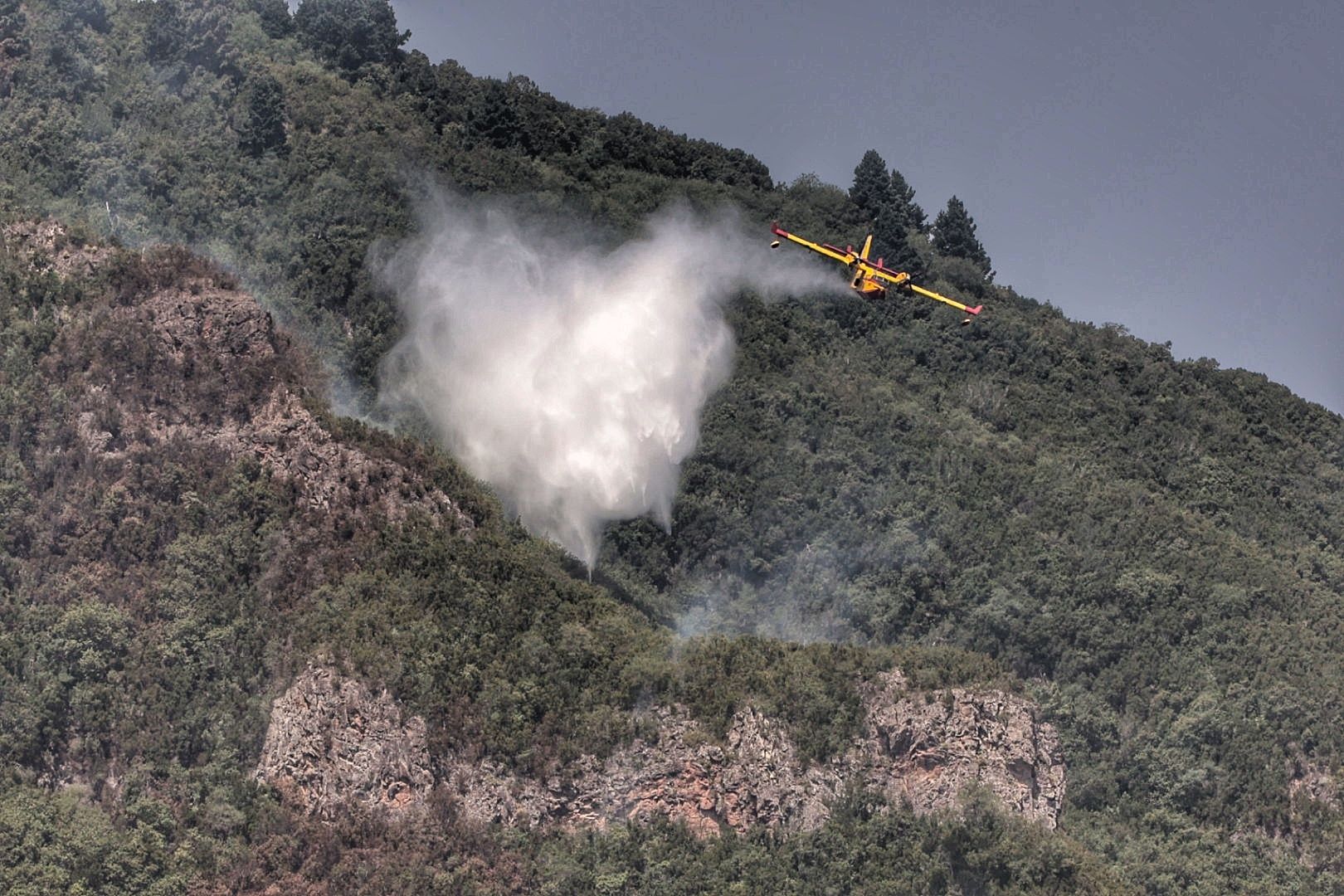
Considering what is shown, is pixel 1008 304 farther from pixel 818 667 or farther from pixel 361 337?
pixel 818 667

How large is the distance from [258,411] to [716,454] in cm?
2183

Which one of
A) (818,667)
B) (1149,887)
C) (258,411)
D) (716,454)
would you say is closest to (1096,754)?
(1149,887)

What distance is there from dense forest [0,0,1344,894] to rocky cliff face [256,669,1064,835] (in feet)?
2.52

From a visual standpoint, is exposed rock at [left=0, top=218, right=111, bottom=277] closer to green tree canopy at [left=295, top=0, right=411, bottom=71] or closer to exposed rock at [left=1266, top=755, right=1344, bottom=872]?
green tree canopy at [left=295, top=0, right=411, bottom=71]

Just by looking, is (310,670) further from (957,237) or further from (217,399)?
(957,237)

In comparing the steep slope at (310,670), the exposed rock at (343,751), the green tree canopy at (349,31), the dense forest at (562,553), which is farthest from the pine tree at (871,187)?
the exposed rock at (343,751)

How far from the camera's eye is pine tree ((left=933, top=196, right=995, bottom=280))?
137 m

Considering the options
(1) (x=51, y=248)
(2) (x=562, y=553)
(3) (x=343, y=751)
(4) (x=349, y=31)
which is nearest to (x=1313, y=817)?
(2) (x=562, y=553)

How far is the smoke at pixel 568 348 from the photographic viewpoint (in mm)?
108562

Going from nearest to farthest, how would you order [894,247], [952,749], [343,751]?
[343,751]
[952,749]
[894,247]

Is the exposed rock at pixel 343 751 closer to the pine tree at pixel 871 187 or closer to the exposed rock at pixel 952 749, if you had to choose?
the exposed rock at pixel 952 749

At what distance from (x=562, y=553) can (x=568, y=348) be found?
16424 millimetres

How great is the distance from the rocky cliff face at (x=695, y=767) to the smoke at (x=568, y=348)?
18.0m

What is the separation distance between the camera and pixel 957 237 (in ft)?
450
